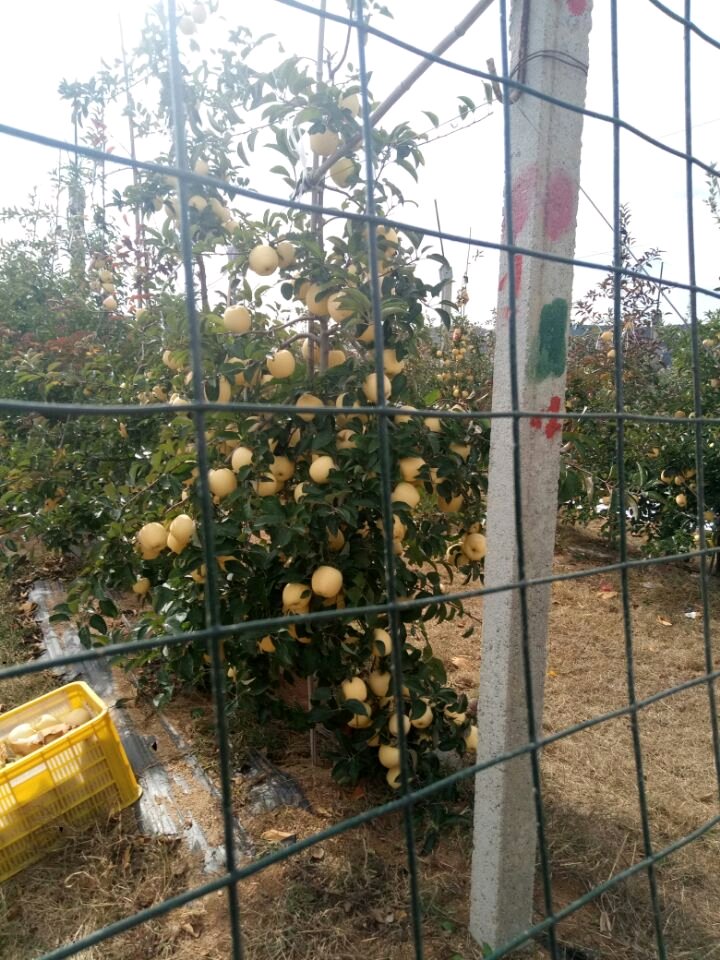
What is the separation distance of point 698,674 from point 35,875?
2.78 meters

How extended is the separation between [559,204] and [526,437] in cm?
44

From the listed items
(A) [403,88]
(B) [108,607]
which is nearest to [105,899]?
(B) [108,607]

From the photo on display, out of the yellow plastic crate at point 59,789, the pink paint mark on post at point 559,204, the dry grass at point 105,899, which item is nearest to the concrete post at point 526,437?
the pink paint mark on post at point 559,204

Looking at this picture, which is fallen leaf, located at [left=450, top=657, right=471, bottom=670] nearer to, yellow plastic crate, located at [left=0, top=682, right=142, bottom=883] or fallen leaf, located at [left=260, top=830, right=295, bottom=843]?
fallen leaf, located at [left=260, top=830, right=295, bottom=843]

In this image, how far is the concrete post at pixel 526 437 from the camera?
1303 mm

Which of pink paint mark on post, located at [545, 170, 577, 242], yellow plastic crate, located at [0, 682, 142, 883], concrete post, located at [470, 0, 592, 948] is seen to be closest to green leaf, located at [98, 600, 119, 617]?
yellow plastic crate, located at [0, 682, 142, 883]

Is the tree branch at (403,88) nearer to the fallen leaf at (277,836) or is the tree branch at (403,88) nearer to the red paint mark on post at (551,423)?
the red paint mark on post at (551,423)

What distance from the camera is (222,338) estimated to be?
1.85 meters

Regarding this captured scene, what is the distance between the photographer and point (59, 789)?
1.88 meters

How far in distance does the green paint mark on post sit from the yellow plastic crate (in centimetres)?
147

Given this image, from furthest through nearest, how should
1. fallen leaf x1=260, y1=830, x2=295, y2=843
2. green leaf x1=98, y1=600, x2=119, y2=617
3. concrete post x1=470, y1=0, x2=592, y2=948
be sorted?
fallen leaf x1=260, y1=830, x2=295, y2=843
green leaf x1=98, y1=600, x2=119, y2=617
concrete post x1=470, y1=0, x2=592, y2=948

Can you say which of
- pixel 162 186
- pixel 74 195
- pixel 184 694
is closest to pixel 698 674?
pixel 184 694

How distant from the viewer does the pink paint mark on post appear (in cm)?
132

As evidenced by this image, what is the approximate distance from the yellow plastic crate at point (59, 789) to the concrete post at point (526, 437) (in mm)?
1034
